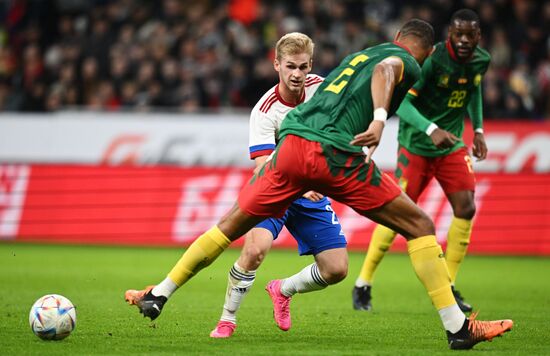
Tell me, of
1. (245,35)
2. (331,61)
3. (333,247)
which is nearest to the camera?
(333,247)

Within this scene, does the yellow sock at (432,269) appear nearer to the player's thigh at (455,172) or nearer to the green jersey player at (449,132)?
the green jersey player at (449,132)

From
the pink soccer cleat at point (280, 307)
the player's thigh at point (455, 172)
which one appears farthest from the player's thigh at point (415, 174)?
the pink soccer cleat at point (280, 307)

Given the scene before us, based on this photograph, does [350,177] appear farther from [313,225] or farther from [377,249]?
[377,249]

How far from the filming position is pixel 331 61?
18.4 metres

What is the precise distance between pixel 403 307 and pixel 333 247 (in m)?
2.24

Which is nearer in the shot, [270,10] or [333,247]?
[333,247]

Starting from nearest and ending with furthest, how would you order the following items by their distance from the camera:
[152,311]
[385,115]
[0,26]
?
[385,115] → [152,311] → [0,26]

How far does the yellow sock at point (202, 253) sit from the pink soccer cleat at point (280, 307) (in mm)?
1249

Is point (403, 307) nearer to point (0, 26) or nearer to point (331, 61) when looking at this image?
point (331, 61)

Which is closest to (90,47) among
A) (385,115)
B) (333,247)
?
(333,247)

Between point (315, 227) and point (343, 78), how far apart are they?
1558 millimetres

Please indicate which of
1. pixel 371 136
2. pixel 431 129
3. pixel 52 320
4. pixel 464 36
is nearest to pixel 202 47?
pixel 464 36

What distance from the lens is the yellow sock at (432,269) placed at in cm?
663

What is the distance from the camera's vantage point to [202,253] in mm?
6828
